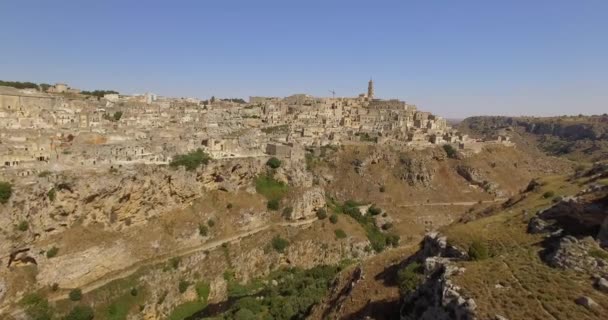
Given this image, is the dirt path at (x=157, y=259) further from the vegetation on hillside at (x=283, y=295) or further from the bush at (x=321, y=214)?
the vegetation on hillside at (x=283, y=295)

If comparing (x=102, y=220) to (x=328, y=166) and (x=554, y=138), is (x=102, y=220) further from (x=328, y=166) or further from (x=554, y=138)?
(x=554, y=138)

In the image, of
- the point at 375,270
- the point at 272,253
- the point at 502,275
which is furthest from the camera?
the point at 272,253

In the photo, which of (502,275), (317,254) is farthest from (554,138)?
(502,275)

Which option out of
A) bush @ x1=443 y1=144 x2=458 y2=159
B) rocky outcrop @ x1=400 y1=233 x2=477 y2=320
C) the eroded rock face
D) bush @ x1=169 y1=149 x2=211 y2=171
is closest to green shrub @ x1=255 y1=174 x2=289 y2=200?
bush @ x1=169 y1=149 x2=211 y2=171

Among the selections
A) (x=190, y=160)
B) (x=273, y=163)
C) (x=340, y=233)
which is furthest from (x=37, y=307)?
(x=340, y=233)

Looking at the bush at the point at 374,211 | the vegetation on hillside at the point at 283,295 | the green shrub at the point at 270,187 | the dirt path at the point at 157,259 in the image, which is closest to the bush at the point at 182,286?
the dirt path at the point at 157,259
